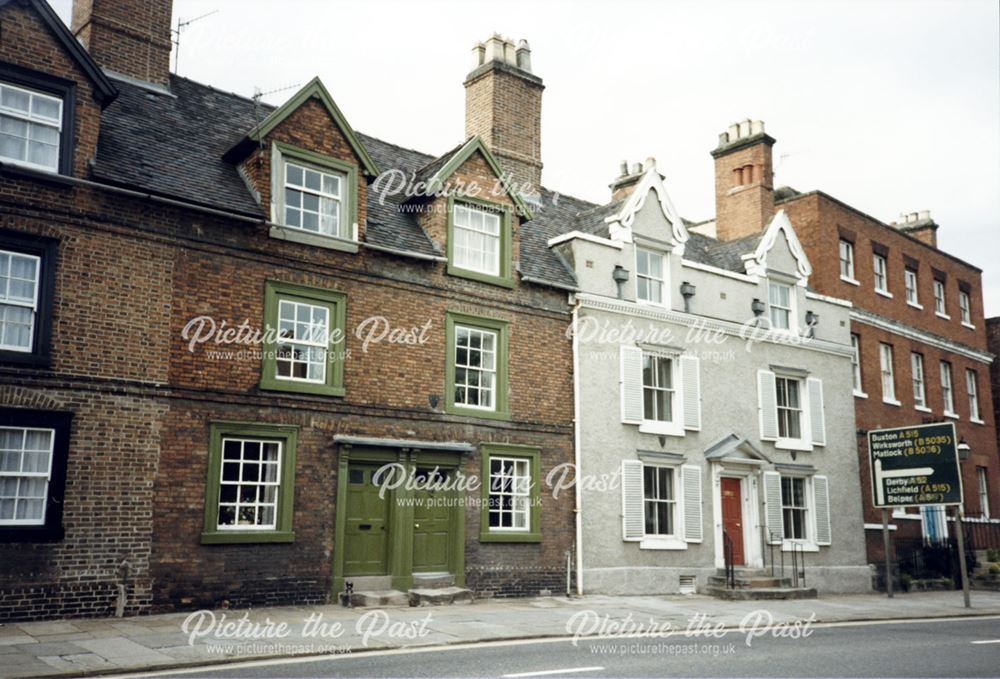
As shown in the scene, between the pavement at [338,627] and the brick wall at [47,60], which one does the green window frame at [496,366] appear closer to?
the pavement at [338,627]

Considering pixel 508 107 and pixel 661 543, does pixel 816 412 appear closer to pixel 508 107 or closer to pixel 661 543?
pixel 661 543

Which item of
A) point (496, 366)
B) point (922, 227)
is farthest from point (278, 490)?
point (922, 227)

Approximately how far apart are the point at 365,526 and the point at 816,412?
48.2ft

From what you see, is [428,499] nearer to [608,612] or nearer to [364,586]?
[364,586]

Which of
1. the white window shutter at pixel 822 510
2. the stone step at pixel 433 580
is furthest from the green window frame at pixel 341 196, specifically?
the white window shutter at pixel 822 510

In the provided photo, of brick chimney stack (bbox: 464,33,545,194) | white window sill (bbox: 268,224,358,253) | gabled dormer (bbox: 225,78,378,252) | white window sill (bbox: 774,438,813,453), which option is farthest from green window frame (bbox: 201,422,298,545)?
white window sill (bbox: 774,438,813,453)

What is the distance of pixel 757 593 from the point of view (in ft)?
69.1

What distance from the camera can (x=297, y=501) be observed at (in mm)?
16422

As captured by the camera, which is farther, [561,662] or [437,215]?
[437,215]

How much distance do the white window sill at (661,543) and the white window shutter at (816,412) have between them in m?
6.41

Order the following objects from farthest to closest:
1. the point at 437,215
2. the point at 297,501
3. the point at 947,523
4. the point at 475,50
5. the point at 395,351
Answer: the point at 947,523 < the point at 475,50 < the point at 437,215 < the point at 395,351 < the point at 297,501

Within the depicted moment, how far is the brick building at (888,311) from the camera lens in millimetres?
28844

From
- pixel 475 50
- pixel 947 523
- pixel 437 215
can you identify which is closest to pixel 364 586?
pixel 437 215

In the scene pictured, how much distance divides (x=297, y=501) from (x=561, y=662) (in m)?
6.89
